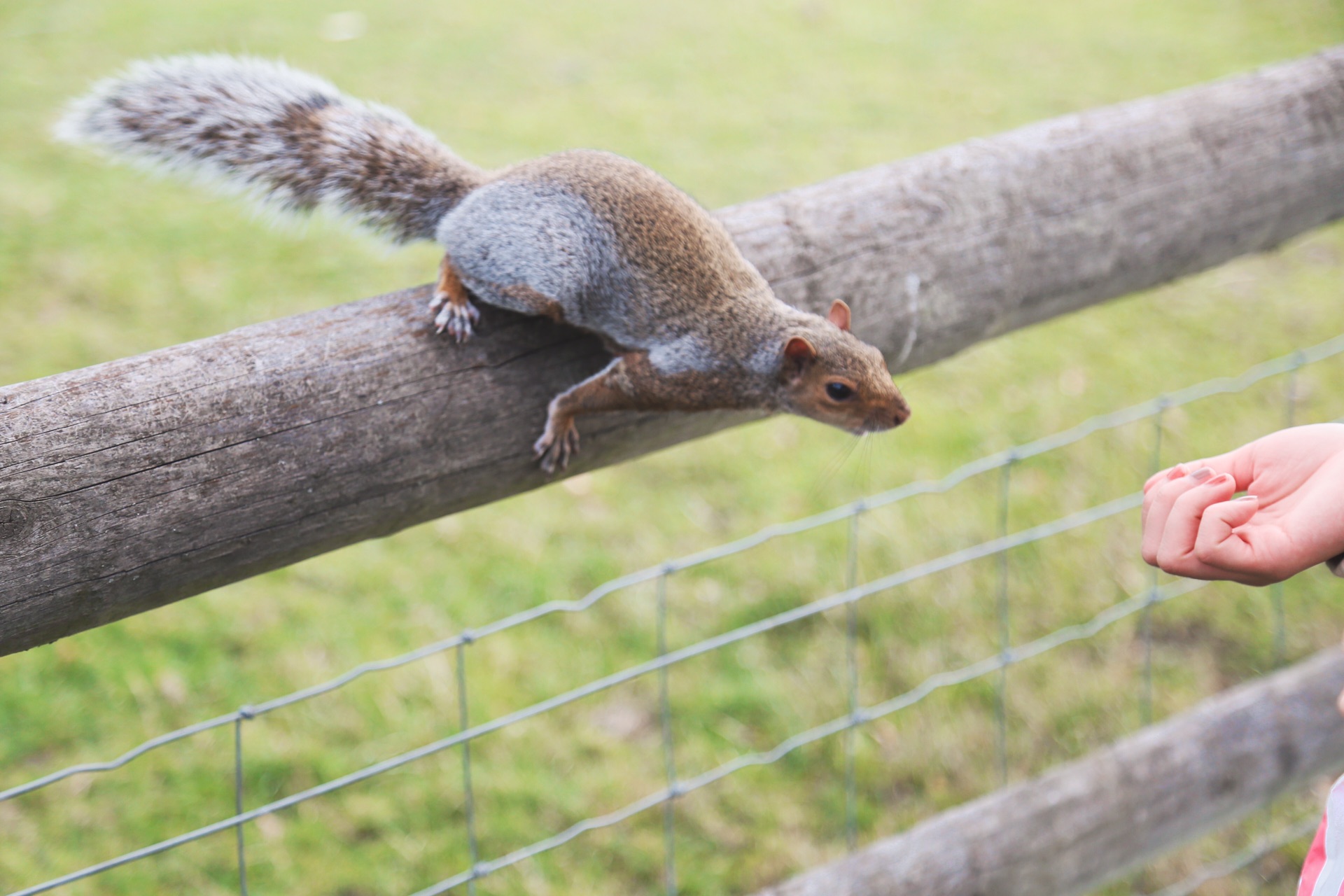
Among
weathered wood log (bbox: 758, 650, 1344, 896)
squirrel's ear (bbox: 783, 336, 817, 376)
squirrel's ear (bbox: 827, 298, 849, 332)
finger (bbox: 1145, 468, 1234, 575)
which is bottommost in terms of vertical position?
weathered wood log (bbox: 758, 650, 1344, 896)

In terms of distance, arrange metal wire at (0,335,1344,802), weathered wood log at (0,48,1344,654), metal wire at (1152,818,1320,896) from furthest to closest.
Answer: metal wire at (1152,818,1320,896) → metal wire at (0,335,1344,802) → weathered wood log at (0,48,1344,654)

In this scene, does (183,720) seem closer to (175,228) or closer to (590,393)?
(590,393)

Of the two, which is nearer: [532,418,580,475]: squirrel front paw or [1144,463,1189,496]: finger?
[1144,463,1189,496]: finger

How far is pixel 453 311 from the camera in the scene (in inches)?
46.1

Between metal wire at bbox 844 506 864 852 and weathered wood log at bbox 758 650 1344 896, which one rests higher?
weathered wood log at bbox 758 650 1344 896

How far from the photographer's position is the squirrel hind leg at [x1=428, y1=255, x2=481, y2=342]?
1159 millimetres

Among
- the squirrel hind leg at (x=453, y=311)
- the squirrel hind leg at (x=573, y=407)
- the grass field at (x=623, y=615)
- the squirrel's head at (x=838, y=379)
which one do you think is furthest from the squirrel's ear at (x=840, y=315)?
the grass field at (x=623, y=615)

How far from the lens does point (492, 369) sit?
117 centimetres

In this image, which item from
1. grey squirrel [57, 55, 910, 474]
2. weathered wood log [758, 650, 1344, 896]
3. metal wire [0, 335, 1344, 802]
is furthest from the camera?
weathered wood log [758, 650, 1344, 896]

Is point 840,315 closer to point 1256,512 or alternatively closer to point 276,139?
point 1256,512

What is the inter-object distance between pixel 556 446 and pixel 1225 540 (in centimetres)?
65

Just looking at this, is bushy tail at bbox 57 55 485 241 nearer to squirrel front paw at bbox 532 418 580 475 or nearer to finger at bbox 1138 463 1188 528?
squirrel front paw at bbox 532 418 580 475

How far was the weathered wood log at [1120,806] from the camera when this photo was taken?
138 centimetres

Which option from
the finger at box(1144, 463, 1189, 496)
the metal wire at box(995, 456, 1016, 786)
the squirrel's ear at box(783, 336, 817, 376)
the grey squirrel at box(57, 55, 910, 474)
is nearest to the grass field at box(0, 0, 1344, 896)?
the metal wire at box(995, 456, 1016, 786)
